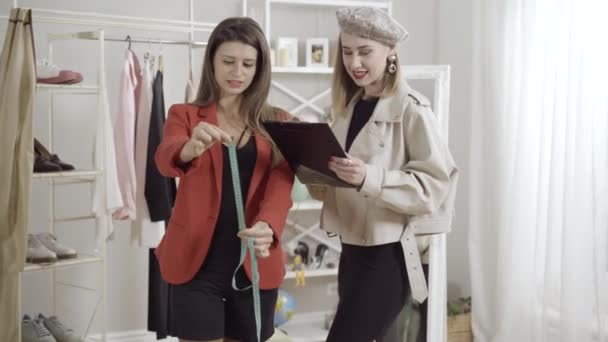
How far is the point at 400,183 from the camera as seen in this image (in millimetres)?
1833

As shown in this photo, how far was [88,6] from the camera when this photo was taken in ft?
11.7

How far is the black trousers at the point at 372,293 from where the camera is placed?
1916 mm

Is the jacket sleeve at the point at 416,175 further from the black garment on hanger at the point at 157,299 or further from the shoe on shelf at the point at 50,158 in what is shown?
the black garment on hanger at the point at 157,299

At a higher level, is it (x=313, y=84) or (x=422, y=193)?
(x=313, y=84)

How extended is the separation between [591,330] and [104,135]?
2156 millimetres

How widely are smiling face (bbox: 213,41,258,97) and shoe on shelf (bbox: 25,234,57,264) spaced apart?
149cm

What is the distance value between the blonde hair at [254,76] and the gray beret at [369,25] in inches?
9.2

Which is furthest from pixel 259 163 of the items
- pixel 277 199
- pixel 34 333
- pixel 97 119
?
pixel 34 333

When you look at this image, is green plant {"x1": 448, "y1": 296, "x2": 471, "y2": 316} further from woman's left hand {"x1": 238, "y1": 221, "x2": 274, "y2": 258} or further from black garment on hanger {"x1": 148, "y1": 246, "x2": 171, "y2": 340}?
woman's left hand {"x1": 238, "y1": 221, "x2": 274, "y2": 258}

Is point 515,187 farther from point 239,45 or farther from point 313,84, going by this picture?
point 239,45

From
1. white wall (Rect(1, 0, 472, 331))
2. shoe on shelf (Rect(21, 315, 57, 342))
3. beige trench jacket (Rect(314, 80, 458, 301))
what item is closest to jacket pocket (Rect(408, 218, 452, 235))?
beige trench jacket (Rect(314, 80, 458, 301))

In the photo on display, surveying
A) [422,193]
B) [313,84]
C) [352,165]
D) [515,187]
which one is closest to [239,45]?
[352,165]

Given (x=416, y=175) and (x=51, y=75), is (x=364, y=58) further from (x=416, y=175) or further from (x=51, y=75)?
(x=51, y=75)

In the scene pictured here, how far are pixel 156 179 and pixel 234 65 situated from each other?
1.52 m
